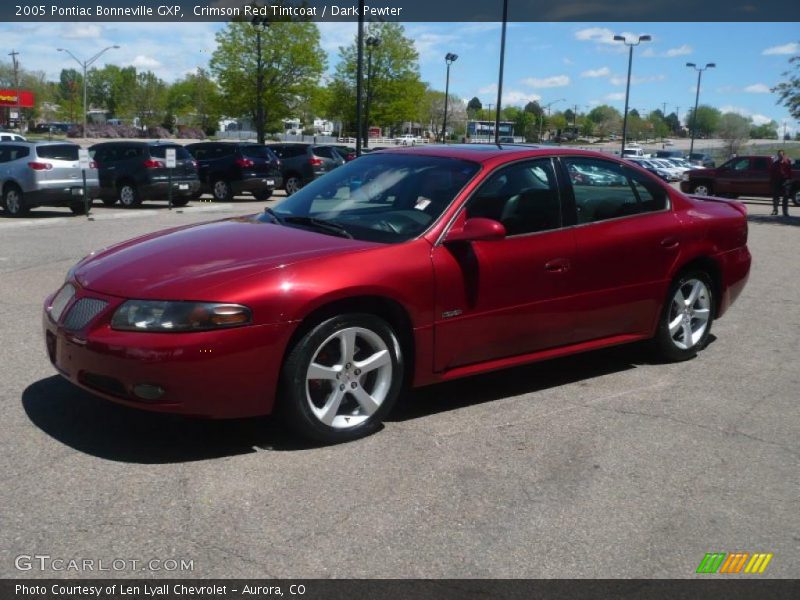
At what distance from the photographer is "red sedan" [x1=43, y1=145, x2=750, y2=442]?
408 cm

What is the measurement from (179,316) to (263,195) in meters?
21.7

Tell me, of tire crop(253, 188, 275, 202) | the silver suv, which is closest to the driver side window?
the silver suv

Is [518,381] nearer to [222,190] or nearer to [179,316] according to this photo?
[179,316]

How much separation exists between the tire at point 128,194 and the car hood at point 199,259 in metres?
16.8

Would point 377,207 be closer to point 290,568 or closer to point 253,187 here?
point 290,568

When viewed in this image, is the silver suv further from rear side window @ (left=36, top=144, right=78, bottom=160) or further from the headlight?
the headlight

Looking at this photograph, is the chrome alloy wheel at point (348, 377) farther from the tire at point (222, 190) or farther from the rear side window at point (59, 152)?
the tire at point (222, 190)

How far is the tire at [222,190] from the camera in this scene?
24.2 meters

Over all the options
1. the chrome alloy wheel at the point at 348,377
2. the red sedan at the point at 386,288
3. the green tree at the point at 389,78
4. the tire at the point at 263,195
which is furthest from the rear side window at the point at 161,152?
the green tree at the point at 389,78

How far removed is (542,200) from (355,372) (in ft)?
5.78

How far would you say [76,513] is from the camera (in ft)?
11.7

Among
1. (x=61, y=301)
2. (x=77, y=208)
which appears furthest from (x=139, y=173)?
(x=61, y=301)

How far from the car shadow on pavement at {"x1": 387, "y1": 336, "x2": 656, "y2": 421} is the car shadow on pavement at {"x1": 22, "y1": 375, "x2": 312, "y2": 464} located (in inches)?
32.4
